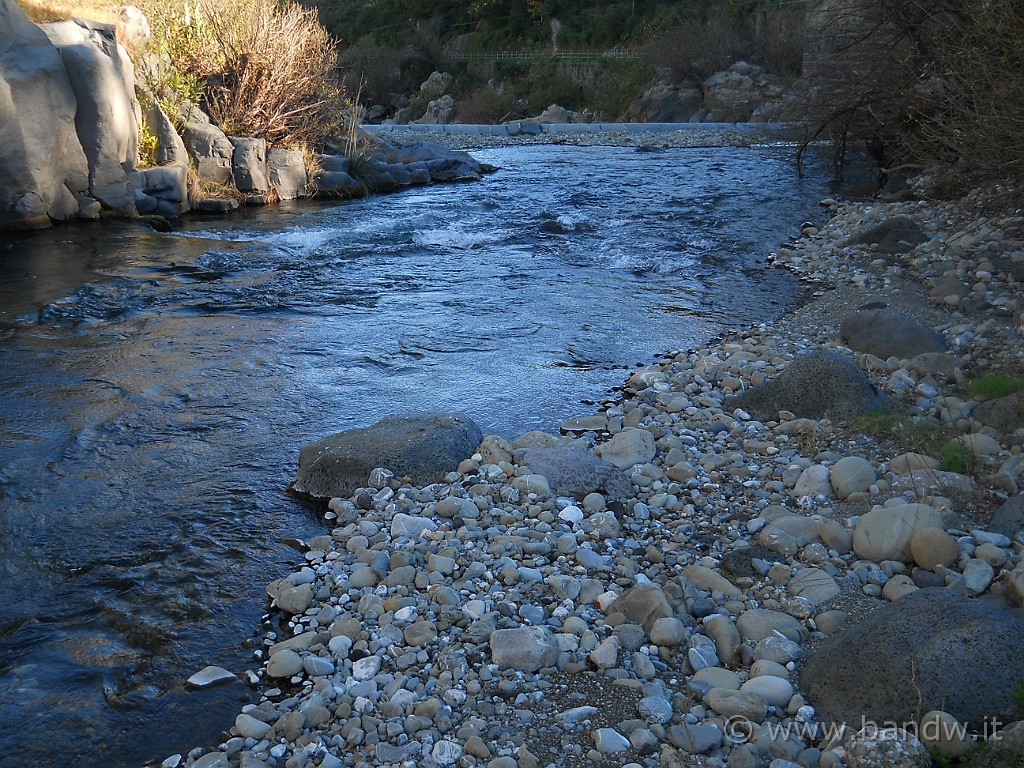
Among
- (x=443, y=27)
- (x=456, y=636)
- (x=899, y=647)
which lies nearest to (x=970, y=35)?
(x=899, y=647)

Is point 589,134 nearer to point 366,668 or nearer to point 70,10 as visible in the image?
point 70,10

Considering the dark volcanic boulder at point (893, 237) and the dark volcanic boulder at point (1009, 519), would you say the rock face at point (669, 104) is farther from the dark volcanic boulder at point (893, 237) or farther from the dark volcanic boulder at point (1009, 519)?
the dark volcanic boulder at point (1009, 519)

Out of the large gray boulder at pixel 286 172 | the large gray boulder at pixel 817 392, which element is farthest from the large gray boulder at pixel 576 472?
the large gray boulder at pixel 286 172

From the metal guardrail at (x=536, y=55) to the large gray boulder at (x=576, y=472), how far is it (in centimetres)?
3512

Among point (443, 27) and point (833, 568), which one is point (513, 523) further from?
point (443, 27)

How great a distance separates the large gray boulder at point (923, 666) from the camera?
8.91ft

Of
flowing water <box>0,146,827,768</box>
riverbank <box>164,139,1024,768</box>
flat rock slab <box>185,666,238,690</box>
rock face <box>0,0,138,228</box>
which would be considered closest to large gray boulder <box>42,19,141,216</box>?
rock face <box>0,0,138,228</box>

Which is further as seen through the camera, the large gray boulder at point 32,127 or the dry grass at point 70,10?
the dry grass at point 70,10

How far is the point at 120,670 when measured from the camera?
11.2 feet

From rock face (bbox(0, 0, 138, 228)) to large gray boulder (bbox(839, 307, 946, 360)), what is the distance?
9.84m

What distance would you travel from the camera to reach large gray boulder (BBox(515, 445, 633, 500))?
4672mm

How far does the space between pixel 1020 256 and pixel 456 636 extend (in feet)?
25.3

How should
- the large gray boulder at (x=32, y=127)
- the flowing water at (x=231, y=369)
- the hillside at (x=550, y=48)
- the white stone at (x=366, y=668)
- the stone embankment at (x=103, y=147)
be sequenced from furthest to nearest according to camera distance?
the hillside at (x=550, y=48) < the stone embankment at (x=103, y=147) < the large gray boulder at (x=32, y=127) < the flowing water at (x=231, y=369) < the white stone at (x=366, y=668)

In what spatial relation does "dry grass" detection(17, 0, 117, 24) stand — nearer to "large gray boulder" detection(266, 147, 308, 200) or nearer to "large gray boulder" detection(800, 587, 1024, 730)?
"large gray boulder" detection(266, 147, 308, 200)
